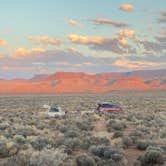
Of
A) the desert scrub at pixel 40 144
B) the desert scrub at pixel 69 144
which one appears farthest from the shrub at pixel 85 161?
the desert scrub at pixel 40 144

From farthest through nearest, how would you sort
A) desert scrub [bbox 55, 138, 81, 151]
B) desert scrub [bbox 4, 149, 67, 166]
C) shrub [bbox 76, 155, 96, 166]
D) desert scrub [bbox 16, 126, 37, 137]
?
desert scrub [bbox 16, 126, 37, 137], desert scrub [bbox 55, 138, 81, 151], shrub [bbox 76, 155, 96, 166], desert scrub [bbox 4, 149, 67, 166]

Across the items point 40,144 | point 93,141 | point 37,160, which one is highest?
point 37,160

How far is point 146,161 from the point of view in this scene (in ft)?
45.9

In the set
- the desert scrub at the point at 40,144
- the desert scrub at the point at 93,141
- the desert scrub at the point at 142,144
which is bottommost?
the desert scrub at the point at 142,144

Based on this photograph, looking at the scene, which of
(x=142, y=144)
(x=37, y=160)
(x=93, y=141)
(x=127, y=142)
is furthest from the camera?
(x=127, y=142)

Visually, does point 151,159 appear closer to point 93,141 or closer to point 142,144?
point 142,144

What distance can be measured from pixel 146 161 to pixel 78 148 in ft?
14.6

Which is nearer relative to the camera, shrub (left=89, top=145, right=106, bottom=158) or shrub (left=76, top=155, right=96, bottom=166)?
shrub (left=76, top=155, right=96, bottom=166)

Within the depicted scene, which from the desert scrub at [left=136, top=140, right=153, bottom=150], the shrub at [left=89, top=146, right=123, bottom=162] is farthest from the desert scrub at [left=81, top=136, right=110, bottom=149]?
the shrub at [left=89, top=146, right=123, bottom=162]

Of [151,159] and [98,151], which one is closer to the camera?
[151,159]

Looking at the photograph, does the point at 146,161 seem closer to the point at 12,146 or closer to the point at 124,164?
the point at 124,164

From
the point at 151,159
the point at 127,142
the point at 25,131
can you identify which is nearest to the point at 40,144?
the point at 127,142

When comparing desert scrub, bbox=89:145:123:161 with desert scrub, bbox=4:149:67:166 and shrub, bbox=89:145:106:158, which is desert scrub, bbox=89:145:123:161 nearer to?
shrub, bbox=89:145:106:158

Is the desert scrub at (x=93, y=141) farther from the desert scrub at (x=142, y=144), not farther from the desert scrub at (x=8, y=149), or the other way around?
the desert scrub at (x=8, y=149)
